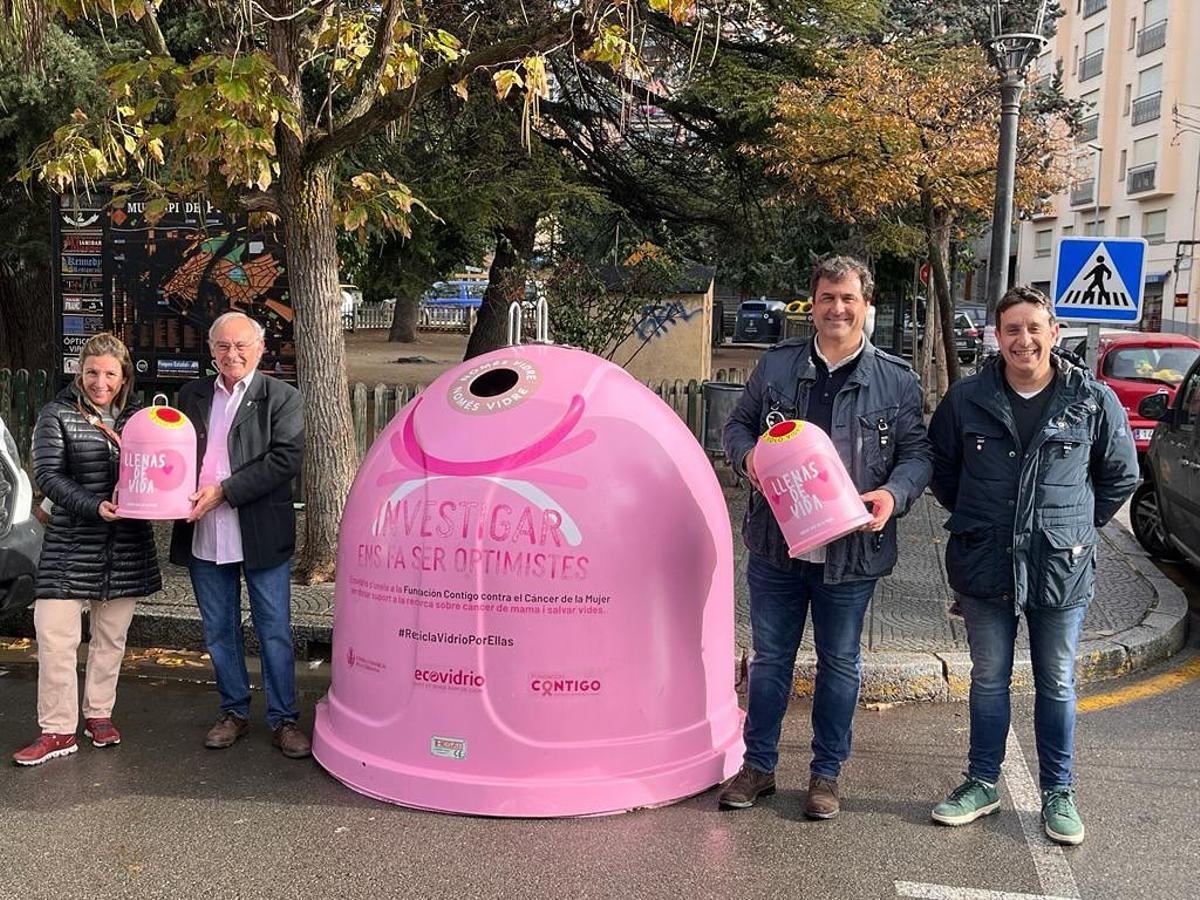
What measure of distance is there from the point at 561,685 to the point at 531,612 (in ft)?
0.93

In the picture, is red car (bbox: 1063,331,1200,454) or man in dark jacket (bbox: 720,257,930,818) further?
red car (bbox: 1063,331,1200,454)

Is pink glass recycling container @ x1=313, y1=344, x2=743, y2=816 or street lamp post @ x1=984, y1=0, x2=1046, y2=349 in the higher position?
street lamp post @ x1=984, y1=0, x2=1046, y2=349

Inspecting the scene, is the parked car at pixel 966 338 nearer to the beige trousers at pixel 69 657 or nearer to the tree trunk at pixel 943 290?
the tree trunk at pixel 943 290

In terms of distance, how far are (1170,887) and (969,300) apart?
64.4 metres

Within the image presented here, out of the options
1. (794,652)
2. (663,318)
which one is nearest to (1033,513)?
(794,652)

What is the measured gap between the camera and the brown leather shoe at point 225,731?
473cm

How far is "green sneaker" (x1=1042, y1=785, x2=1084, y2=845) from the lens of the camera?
3.90m

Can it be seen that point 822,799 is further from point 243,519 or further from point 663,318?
point 663,318

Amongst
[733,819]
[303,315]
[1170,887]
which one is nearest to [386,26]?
[303,315]

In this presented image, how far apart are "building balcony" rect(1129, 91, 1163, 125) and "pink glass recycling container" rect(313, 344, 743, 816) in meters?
47.9

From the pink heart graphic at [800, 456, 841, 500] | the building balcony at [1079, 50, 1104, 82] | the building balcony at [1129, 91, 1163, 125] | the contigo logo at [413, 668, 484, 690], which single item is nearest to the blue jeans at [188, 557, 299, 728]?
the contigo logo at [413, 668, 484, 690]

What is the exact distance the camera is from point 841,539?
3.87m

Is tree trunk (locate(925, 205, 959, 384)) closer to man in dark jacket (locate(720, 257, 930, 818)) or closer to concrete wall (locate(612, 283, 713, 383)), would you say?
concrete wall (locate(612, 283, 713, 383))

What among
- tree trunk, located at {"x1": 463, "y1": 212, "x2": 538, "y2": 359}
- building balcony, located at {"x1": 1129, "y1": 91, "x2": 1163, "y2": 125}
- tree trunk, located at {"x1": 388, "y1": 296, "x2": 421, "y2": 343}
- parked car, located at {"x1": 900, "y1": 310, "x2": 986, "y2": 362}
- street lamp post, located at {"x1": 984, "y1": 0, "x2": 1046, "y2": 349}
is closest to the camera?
street lamp post, located at {"x1": 984, "y1": 0, "x2": 1046, "y2": 349}
